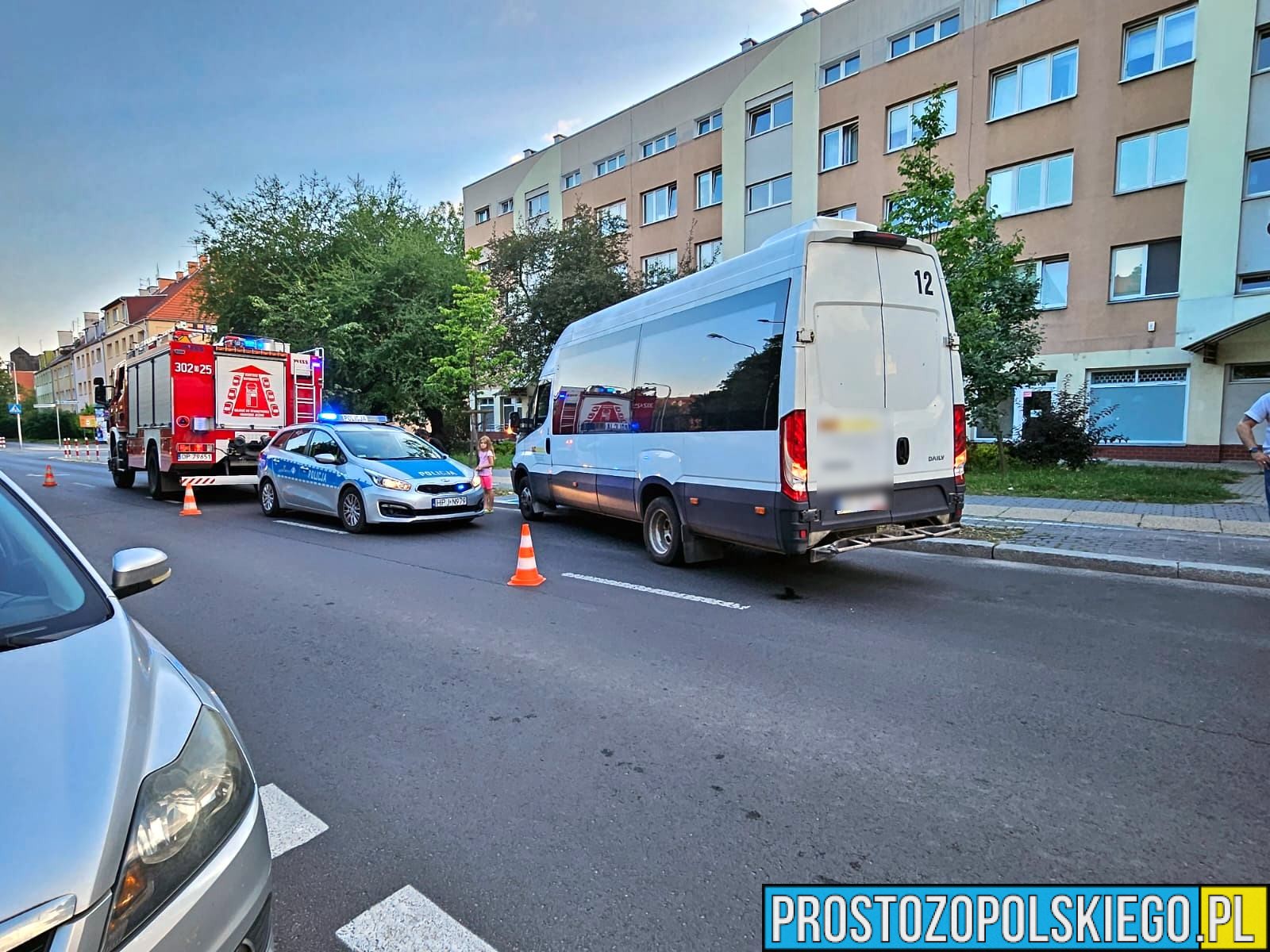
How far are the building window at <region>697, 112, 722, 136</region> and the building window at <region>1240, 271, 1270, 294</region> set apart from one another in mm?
18943

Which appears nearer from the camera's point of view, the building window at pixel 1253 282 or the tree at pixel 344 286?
the building window at pixel 1253 282

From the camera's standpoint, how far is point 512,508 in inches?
513

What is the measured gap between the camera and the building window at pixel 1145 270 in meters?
18.9

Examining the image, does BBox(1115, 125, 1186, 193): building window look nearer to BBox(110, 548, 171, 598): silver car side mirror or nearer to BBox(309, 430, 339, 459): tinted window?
BBox(309, 430, 339, 459): tinted window

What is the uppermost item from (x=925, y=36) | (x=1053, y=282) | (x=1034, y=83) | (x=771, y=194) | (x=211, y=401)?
(x=925, y=36)

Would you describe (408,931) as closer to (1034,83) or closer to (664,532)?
(664,532)

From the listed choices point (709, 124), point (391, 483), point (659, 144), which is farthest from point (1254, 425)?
point (659, 144)

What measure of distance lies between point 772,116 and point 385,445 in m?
23.3

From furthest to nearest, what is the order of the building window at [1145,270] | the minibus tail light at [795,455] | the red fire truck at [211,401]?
1. the building window at [1145,270]
2. the red fire truck at [211,401]
3. the minibus tail light at [795,455]

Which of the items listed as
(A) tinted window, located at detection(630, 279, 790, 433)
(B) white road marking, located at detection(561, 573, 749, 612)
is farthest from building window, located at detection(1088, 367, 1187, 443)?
(B) white road marking, located at detection(561, 573, 749, 612)

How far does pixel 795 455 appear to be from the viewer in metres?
5.90

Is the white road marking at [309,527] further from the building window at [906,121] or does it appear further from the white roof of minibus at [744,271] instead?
the building window at [906,121]

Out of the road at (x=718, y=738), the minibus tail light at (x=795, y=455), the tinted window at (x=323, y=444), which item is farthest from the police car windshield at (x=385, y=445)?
the minibus tail light at (x=795, y=455)

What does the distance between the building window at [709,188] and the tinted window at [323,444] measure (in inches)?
886
